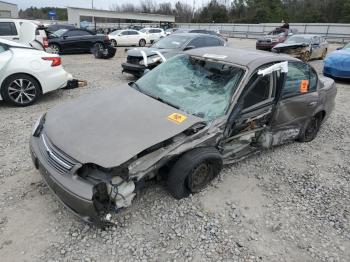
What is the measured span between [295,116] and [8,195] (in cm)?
376

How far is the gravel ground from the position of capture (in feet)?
8.03

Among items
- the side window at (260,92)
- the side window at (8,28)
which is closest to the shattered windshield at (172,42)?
the side window at (8,28)

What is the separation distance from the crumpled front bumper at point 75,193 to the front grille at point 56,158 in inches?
1.5

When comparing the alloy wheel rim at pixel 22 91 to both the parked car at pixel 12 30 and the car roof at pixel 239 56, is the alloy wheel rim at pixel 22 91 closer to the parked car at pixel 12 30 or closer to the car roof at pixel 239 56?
the car roof at pixel 239 56

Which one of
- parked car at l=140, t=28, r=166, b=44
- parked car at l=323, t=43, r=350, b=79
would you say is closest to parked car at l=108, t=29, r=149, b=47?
parked car at l=140, t=28, r=166, b=44

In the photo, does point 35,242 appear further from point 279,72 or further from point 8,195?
point 279,72

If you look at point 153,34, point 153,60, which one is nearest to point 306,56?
point 153,60

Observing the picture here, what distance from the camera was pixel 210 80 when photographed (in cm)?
347

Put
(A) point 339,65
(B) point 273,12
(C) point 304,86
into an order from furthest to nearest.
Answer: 1. (B) point 273,12
2. (A) point 339,65
3. (C) point 304,86

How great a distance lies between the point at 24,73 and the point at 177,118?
413 cm

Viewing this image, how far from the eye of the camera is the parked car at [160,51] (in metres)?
7.86

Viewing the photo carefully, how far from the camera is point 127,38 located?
20.6 metres

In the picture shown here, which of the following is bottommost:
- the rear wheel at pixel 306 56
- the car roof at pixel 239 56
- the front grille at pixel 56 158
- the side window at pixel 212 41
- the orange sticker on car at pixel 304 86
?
the rear wheel at pixel 306 56

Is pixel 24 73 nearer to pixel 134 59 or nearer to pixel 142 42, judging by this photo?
pixel 134 59
